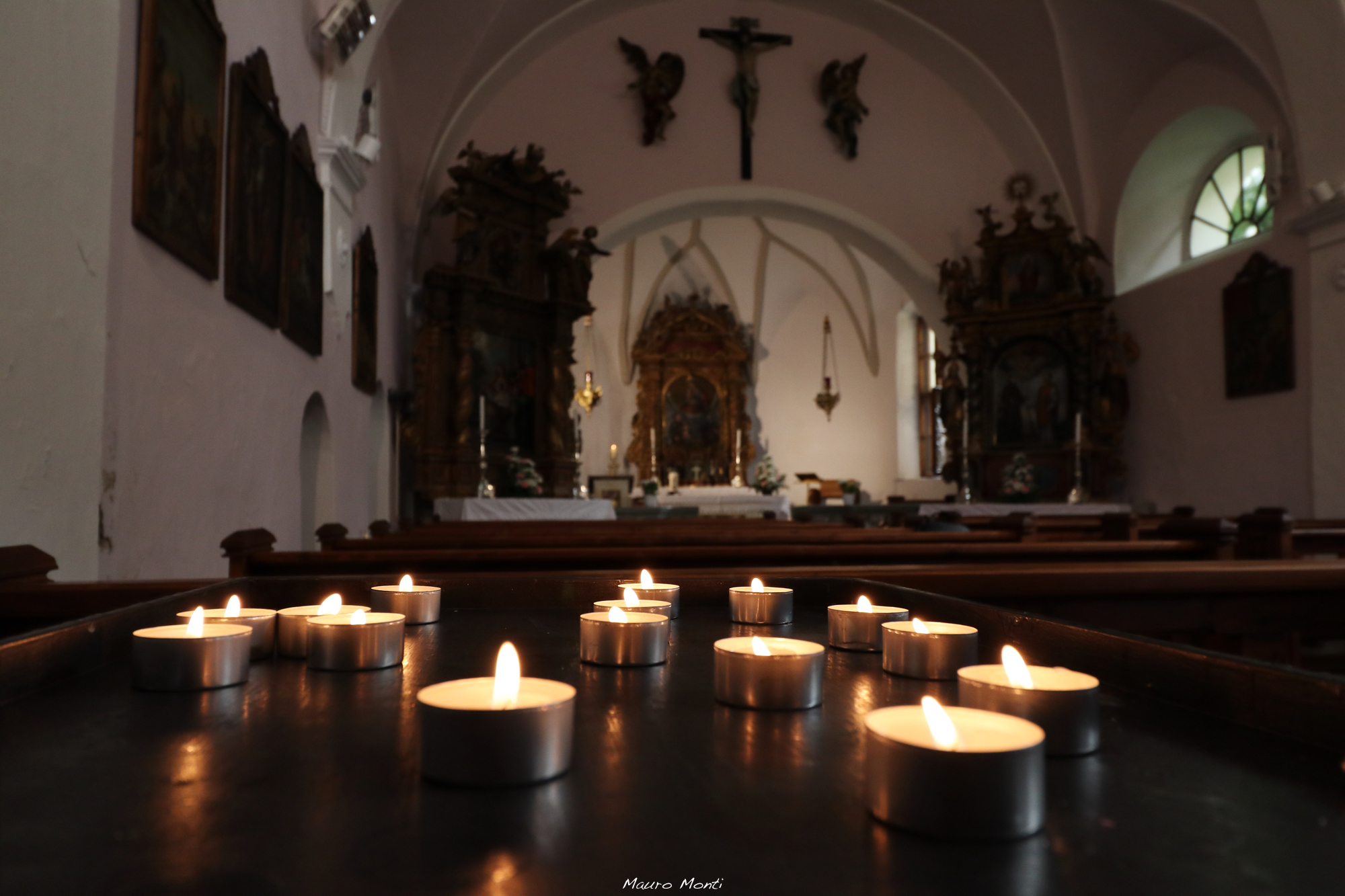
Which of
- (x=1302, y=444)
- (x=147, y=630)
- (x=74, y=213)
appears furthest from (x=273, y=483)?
(x=1302, y=444)

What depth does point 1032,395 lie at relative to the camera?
35.4 feet

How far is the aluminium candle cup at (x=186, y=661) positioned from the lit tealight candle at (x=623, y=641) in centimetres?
33

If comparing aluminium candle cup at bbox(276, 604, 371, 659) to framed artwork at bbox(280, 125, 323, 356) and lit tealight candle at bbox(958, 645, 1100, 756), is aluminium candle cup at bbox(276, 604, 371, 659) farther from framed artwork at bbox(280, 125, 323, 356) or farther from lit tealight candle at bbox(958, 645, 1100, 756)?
framed artwork at bbox(280, 125, 323, 356)

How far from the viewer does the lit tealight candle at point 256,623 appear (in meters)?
0.93

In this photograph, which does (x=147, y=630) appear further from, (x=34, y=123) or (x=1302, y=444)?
(x=1302, y=444)

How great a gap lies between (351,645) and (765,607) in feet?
Answer: 1.78

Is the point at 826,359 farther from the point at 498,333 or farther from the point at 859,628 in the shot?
the point at 859,628

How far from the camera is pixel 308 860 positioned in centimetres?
40

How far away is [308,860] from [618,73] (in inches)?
457

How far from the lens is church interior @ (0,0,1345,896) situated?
0.46 metres

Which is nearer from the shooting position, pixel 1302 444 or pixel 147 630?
pixel 147 630

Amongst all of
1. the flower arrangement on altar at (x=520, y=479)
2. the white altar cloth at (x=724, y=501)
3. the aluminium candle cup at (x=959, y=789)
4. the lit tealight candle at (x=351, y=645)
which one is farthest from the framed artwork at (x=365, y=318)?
the aluminium candle cup at (x=959, y=789)

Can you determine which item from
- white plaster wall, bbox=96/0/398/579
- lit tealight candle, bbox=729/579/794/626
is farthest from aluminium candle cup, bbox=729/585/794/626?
white plaster wall, bbox=96/0/398/579

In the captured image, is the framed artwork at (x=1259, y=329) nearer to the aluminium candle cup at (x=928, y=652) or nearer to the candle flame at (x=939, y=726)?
the aluminium candle cup at (x=928, y=652)
